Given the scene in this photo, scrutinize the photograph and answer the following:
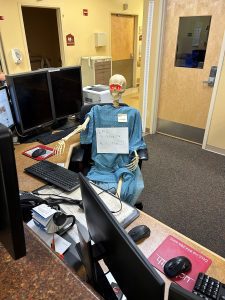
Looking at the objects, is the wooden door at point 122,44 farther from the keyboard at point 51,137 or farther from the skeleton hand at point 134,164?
the skeleton hand at point 134,164

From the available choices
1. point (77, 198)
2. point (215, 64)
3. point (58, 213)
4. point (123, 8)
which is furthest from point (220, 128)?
point (123, 8)

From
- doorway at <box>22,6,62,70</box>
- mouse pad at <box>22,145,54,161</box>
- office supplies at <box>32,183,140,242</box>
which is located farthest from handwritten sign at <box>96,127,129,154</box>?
doorway at <box>22,6,62,70</box>

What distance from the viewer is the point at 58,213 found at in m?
1.04

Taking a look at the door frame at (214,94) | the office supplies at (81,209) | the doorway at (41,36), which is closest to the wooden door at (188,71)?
the door frame at (214,94)

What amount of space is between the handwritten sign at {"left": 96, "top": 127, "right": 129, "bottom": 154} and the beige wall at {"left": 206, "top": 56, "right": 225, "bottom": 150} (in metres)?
1.91

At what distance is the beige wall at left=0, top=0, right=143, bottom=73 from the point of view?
3910 mm

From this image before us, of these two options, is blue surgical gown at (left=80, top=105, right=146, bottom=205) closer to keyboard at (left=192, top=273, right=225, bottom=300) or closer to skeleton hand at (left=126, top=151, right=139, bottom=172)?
skeleton hand at (left=126, top=151, right=139, bottom=172)

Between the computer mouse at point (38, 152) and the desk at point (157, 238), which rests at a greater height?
the computer mouse at point (38, 152)

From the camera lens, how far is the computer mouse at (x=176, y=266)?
0.88 meters

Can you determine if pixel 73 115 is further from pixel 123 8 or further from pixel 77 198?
pixel 123 8

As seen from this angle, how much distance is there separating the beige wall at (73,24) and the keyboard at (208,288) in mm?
4368

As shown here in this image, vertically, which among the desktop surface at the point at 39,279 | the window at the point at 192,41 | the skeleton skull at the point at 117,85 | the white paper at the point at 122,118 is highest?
the window at the point at 192,41

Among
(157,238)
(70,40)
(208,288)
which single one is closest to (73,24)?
(70,40)

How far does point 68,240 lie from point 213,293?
0.61m
